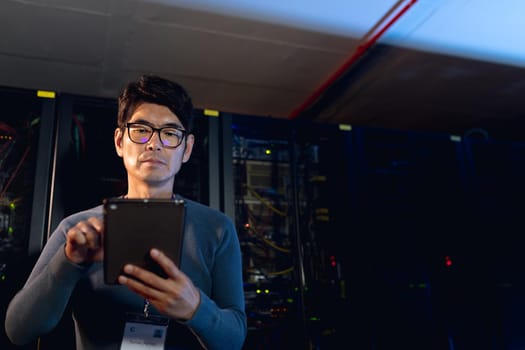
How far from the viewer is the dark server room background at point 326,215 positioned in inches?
58.2

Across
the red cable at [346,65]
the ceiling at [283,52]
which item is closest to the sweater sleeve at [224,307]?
the ceiling at [283,52]

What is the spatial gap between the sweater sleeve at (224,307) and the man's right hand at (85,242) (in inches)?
8.9

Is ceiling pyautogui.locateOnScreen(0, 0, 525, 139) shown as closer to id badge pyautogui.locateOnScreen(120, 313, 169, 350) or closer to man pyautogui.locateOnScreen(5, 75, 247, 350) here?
man pyautogui.locateOnScreen(5, 75, 247, 350)

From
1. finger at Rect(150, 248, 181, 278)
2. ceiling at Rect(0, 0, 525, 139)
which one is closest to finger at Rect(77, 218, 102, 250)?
finger at Rect(150, 248, 181, 278)

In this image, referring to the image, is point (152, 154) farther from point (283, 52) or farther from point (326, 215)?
point (283, 52)

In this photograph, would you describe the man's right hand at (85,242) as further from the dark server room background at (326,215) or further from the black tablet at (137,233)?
the dark server room background at (326,215)

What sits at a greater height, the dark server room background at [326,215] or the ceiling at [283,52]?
the ceiling at [283,52]

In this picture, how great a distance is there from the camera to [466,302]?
191 cm

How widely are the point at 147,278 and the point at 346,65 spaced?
2.28m

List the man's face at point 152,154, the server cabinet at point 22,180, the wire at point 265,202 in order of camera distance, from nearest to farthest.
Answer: the man's face at point 152,154, the server cabinet at point 22,180, the wire at point 265,202

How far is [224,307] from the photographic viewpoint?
0.98m

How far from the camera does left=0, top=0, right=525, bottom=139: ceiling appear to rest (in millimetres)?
2109

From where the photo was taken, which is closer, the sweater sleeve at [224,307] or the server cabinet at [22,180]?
the sweater sleeve at [224,307]

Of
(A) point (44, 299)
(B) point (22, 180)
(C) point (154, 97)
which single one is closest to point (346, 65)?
(C) point (154, 97)
